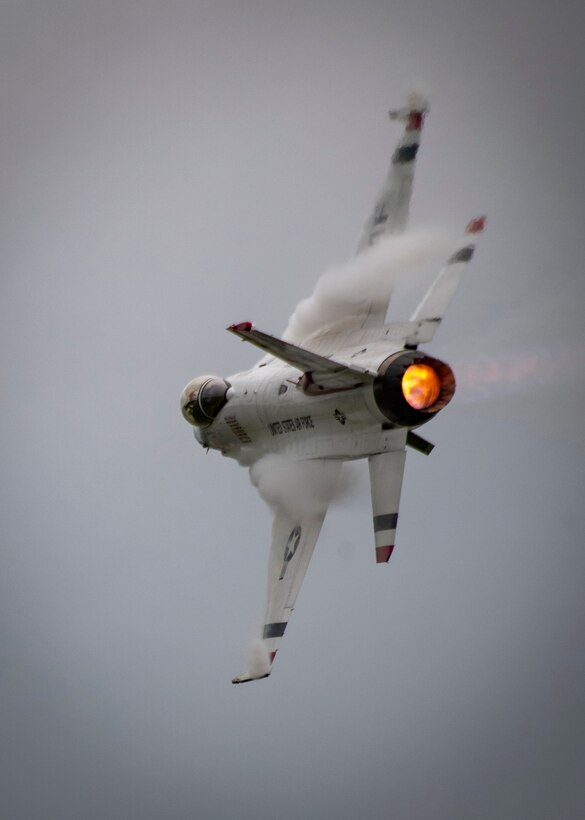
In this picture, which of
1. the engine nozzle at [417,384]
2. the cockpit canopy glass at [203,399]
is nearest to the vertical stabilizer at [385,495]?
the engine nozzle at [417,384]

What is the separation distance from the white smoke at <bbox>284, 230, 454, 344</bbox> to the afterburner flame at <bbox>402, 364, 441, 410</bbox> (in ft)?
8.42

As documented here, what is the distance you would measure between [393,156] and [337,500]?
5.42 m

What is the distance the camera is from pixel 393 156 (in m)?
18.9

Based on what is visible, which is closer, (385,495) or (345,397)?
(385,495)

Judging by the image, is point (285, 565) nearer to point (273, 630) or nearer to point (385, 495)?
point (273, 630)

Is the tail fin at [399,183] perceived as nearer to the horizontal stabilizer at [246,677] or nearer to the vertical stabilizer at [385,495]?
the vertical stabilizer at [385,495]

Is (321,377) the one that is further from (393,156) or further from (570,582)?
(570,582)

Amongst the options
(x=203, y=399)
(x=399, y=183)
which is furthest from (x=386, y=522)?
(x=399, y=183)

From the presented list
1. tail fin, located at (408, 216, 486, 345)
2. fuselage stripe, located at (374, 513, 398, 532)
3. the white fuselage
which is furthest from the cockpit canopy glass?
fuselage stripe, located at (374, 513, 398, 532)

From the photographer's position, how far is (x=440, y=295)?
1599 centimetres

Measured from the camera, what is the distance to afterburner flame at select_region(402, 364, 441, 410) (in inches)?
605

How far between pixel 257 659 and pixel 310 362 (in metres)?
3.96

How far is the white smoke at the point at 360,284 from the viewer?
58.1 feet

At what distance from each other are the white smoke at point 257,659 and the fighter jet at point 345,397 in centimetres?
3
